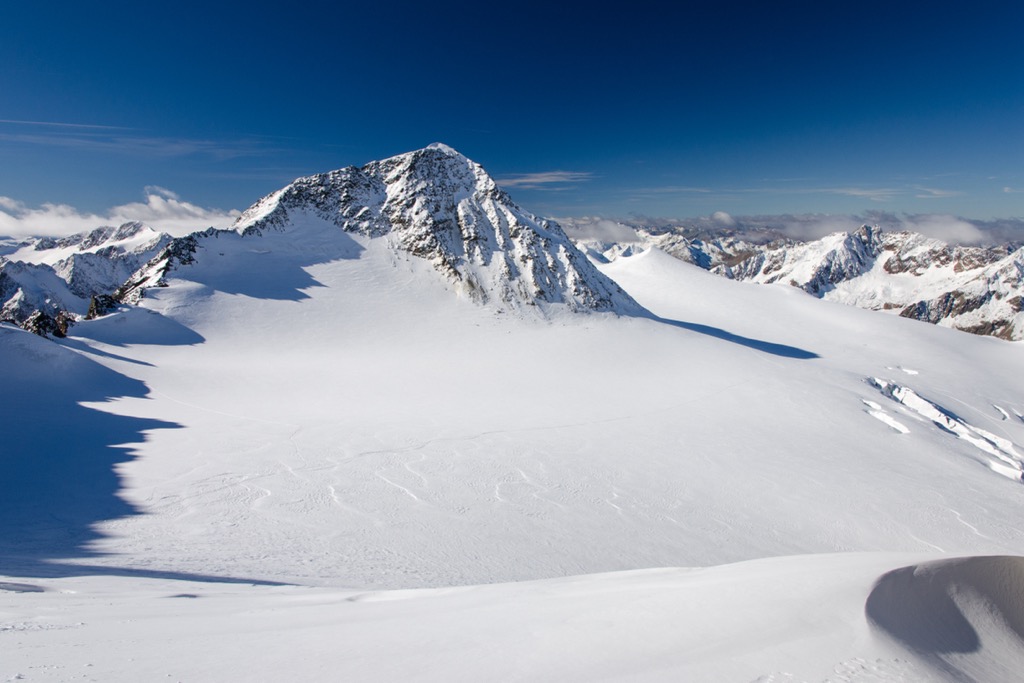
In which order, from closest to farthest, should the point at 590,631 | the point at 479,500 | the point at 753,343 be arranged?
the point at 590,631
the point at 479,500
the point at 753,343

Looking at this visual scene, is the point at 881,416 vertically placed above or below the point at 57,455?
below

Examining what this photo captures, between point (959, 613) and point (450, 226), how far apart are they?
1823 inches

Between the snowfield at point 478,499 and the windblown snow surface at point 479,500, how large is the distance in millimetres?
68

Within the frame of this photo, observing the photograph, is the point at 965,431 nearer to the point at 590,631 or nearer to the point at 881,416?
the point at 881,416

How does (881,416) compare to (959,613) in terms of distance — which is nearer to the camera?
(959,613)

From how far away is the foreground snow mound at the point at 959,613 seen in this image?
4477mm

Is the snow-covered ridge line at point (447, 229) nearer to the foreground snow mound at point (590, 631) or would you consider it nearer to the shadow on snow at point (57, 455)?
the shadow on snow at point (57, 455)

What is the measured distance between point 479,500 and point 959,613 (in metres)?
9.68

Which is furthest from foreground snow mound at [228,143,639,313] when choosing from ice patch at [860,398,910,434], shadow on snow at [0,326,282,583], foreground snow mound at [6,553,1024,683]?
foreground snow mound at [6,553,1024,683]

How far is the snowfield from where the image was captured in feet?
14.5

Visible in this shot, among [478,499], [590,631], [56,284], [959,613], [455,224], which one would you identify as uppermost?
[455,224]

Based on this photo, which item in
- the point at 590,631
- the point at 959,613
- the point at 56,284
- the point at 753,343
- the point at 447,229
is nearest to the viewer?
the point at 590,631

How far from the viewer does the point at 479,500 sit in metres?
12.9

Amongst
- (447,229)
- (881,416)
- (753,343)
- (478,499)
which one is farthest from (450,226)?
(478,499)
